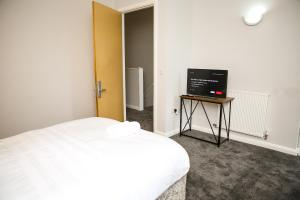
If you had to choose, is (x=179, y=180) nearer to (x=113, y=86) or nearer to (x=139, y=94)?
(x=113, y=86)

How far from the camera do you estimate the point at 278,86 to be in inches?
108

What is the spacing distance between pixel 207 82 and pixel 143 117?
1.94m

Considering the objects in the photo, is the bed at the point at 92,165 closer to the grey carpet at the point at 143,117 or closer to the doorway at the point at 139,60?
the grey carpet at the point at 143,117

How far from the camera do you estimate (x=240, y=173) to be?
2.25 metres

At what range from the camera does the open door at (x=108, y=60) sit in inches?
118

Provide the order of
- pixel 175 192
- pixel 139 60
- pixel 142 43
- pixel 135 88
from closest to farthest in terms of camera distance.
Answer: pixel 175 192, pixel 135 88, pixel 142 43, pixel 139 60

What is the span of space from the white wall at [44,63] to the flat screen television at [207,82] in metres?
1.72

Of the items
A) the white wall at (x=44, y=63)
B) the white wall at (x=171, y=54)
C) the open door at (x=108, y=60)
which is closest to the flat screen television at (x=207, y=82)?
the white wall at (x=171, y=54)

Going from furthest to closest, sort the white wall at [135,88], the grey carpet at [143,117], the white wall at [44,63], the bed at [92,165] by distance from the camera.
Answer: the white wall at [135,88]
the grey carpet at [143,117]
the white wall at [44,63]
the bed at [92,165]

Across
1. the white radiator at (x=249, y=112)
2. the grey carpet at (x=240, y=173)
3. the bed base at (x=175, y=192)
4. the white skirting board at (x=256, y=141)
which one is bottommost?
the grey carpet at (x=240, y=173)

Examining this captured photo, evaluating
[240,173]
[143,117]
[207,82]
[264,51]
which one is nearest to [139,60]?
[143,117]

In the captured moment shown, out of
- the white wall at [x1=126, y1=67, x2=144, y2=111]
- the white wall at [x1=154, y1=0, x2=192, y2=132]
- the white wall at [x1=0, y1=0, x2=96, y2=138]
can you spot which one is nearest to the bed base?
the white wall at [x1=154, y1=0, x2=192, y2=132]

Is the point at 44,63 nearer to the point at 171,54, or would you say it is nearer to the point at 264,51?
the point at 171,54

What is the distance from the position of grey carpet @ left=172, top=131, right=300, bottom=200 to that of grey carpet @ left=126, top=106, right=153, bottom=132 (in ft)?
3.78
